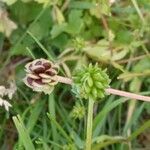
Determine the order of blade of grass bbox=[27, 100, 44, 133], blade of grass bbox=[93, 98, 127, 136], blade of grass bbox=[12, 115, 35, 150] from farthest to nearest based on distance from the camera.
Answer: blade of grass bbox=[27, 100, 44, 133] < blade of grass bbox=[93, 98, 127, 136] < blade of grass bbox=[12, 115, 35, 150]

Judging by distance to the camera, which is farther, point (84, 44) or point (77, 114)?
point (84, 44)

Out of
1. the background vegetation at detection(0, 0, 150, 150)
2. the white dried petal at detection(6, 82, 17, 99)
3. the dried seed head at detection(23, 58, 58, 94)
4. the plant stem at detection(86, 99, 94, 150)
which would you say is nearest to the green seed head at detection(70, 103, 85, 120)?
the background vegetation at detection(0, 0, 150, 150)

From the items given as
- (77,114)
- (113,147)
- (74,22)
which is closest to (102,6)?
(74,22)

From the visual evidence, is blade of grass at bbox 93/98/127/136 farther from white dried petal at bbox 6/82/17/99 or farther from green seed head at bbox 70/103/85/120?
white dried petal at bbox 6/82/17/99

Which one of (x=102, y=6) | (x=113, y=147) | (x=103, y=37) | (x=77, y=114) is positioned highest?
(x=102, y=6)

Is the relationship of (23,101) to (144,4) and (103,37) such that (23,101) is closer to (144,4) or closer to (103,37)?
(103,37)

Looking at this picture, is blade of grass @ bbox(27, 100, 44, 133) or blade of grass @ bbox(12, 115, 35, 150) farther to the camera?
blade of grass @ bbox(27, 100, 44, 133)

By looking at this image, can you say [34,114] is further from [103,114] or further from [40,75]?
[40,75]

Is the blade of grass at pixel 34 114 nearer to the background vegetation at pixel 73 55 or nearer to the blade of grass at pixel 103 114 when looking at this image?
the background vegetation at pixel 73 55
